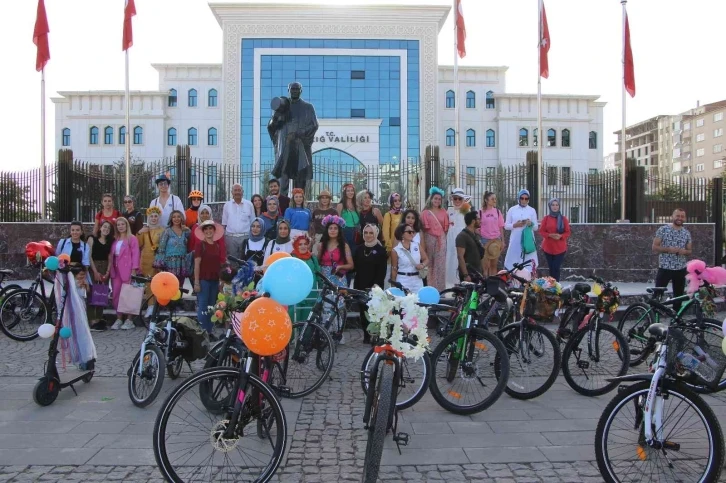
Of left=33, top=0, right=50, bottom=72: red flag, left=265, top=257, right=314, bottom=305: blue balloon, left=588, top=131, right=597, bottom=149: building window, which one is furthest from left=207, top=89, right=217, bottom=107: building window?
left=265, top=257, right=314, bottom=305: blue balloon

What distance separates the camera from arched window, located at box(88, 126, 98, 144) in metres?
56.5

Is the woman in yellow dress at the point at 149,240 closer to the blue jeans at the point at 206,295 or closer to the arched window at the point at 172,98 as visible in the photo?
the blue jeans at the point at 206,295

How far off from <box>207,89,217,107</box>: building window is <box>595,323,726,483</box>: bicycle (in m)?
57.8

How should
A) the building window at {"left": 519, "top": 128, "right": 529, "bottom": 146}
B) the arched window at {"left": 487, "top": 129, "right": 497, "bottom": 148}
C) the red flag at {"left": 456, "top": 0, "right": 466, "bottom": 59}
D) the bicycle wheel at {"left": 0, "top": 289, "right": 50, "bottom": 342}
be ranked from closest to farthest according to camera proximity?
the bicycle wheel at {"left": 0, "top": 289, "right": 50, "bottom": 342} → the red flag at {"left": 456, "top": 0, "right": 466, "bottom": 59} → the building window at {"left": 519, "top": 128, "right": 529, "bottom": 146} → the arched window at {"left": 487, "top": 129, "right": 497, "bottom": 148}

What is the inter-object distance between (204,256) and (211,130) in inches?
2038

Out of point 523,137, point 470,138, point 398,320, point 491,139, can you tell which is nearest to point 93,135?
point 470,138

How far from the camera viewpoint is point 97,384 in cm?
675

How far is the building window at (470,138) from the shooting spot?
58812 millimetres

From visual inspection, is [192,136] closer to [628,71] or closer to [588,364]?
[628,71]

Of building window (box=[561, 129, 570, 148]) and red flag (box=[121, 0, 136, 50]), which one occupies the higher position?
building window (box=[561, 129, 570, 148])

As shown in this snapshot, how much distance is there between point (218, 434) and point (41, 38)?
52.4 ft

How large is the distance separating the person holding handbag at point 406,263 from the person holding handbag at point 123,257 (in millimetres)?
4270

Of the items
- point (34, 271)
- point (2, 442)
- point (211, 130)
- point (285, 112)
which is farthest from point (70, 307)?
Answer: point (211, 130)

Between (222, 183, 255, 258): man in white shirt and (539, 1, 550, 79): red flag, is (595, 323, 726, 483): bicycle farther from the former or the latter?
(539, 1, 550, 79): red flag
